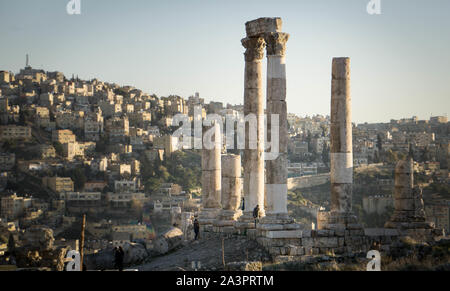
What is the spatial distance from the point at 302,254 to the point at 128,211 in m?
109

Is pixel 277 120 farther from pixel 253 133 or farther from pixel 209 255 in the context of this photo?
pixel 209 255

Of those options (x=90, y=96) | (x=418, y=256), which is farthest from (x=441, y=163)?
(x=90, y=96)

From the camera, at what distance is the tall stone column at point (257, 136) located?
2538 centimetres

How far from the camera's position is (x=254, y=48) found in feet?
83.5

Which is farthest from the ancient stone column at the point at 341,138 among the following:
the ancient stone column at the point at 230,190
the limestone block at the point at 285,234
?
the ancient stone column at the point at 230,190

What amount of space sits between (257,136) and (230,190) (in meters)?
2.96

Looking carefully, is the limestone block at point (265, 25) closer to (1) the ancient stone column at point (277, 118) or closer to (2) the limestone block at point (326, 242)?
(1) the ancient stone column at point (277, 118)

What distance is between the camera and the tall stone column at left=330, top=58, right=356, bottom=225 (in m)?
24.4

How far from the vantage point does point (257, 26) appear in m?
24.4

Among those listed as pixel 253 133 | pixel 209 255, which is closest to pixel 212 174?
pixel 253 133

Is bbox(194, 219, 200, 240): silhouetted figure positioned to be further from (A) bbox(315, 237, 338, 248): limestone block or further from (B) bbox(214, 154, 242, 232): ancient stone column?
(A) bbox(315, 237, 338, 248): limestone block

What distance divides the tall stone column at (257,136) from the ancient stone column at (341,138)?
8.22 feet

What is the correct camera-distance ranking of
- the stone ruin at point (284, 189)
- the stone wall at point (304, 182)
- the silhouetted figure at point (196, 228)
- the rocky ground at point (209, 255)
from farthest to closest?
the stone wall at point (304, 182) < the silhouetted figure at point (196, 228) < the stone ruin at point (284, 189) < the rocky ground at point (209, 255)
